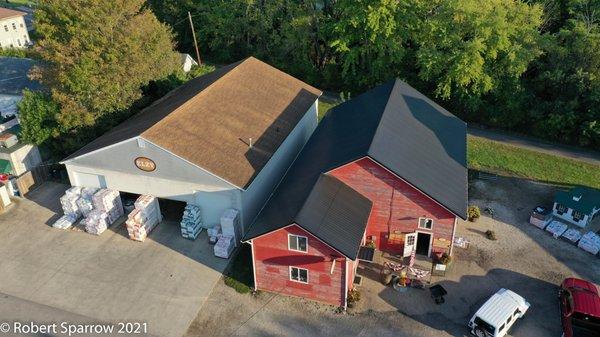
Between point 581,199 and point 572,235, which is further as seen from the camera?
point 581,199

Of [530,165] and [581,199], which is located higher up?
[581,199]

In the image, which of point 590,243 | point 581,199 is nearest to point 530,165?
point 581,199

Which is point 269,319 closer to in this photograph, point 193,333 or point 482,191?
point 193,333

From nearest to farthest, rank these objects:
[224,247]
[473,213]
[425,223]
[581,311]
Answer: [581,311]
[425,223]
[224,247]
[473,213]

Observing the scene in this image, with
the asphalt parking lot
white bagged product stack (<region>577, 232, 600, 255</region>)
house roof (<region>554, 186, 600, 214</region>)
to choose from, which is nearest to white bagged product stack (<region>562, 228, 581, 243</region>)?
Answer: white bagged product stack (<region>577, 232, 600, 255</region>)

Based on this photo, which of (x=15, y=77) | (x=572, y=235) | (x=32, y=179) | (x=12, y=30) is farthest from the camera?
(x=12, y=30)

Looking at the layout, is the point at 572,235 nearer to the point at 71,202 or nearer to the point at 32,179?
the point at 71,202

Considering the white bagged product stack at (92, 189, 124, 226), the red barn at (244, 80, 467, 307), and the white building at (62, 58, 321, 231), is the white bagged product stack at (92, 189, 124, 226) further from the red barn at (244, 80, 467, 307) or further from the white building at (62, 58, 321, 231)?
the red barn at (244, 80, 467, 307)

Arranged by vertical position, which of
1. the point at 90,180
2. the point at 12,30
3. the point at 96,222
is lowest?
the point at 96,222
